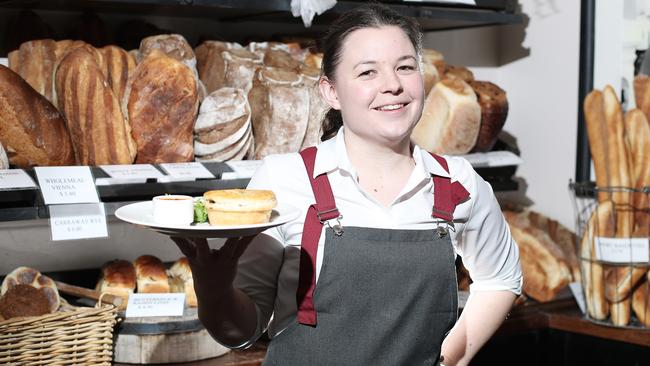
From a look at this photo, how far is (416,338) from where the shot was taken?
1.66 meters

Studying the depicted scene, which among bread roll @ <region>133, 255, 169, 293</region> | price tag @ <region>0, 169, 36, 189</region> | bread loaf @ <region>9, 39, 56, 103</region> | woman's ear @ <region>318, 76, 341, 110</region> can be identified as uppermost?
bread loaf @ <region>9, 39, 56, 103</region>

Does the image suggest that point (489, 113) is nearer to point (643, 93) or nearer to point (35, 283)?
point (643, 93)

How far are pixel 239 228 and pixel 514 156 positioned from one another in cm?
181

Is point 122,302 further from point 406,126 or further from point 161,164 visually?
point 406,126

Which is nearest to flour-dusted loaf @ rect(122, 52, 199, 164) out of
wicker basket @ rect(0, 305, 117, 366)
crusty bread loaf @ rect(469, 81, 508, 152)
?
wicker basket @ rect(0, 305, 117, 366)

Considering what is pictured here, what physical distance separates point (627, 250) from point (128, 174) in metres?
1.54

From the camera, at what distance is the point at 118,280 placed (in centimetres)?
228

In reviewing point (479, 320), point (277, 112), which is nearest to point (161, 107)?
point (277, 112)

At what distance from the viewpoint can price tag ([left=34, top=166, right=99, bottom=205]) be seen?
6.25ft

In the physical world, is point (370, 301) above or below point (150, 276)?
above

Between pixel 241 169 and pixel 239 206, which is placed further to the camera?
pixel 241 169

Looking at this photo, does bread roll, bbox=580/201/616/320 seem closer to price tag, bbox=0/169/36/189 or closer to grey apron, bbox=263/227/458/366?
grey apron, bbox=263/227/458/366

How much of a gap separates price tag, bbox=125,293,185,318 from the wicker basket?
119 mm

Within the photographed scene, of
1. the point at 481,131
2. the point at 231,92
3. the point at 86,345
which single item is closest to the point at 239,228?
the point at 86,345
